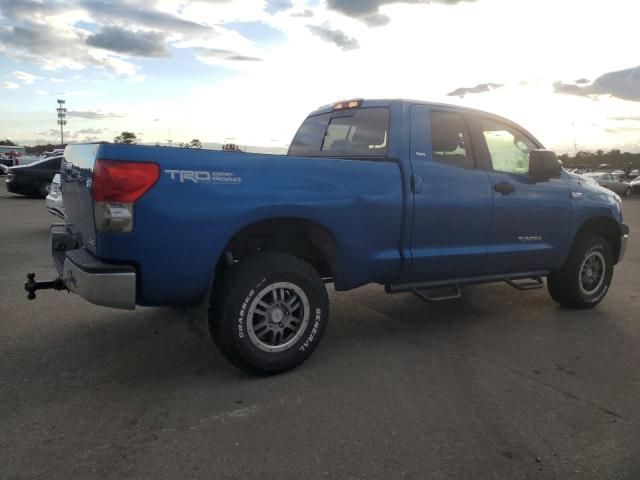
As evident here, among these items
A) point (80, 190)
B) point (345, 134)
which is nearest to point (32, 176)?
point (345, 134)

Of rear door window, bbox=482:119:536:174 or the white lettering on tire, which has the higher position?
rear door window, bbox=482:119:536:174

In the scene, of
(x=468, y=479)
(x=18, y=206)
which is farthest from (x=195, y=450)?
(x=18, y=206)

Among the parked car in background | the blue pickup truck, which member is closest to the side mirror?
the blue pickup truck

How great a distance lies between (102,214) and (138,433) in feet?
4.23

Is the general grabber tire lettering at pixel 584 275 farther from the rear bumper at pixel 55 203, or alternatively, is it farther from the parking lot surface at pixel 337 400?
the rear bumper at pixel 55 203

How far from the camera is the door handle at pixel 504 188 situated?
5070 mm

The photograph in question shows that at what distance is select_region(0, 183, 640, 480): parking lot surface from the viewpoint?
2.89 meters

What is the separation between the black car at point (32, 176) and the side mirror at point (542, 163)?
17.1 m

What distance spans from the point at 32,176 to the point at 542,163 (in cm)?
1777

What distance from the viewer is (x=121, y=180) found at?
3312 mm

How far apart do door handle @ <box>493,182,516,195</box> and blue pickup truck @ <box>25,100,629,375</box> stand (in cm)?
1

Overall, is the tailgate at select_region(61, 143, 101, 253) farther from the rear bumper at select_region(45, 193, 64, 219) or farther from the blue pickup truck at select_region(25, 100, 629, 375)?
the rear bumper at select_region(45, 193, 64, 219)

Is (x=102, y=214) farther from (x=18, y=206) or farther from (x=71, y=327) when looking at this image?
(x=18, y=206)

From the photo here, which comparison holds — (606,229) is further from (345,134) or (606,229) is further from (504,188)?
(345,134)
